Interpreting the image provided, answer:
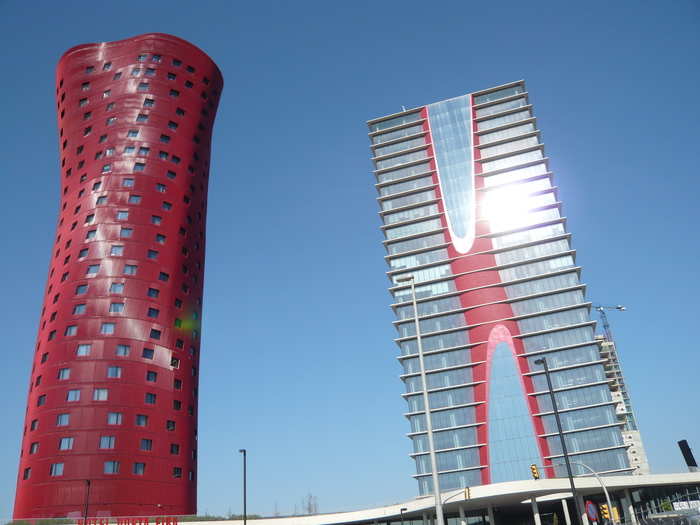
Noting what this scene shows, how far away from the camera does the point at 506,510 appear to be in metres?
81.8

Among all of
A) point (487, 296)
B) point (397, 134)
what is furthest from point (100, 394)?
point (397, 134)

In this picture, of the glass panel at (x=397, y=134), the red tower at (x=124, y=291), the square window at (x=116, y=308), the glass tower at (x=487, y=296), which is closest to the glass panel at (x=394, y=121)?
the glass tower at (x=487, y=296)

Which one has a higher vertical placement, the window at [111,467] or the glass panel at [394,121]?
the glass panel at [394,121]

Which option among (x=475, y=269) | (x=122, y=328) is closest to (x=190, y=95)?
(x=122, y=328)

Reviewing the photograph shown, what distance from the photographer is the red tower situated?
6512 centimetres

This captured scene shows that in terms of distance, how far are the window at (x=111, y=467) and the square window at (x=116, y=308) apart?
1716cm

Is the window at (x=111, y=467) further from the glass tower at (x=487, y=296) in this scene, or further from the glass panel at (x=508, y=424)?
the glass panel at (x=508, y=424)

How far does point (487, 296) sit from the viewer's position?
10431 cm

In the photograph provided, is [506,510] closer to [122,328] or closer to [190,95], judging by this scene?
[122,328]

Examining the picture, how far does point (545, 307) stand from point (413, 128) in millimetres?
45008

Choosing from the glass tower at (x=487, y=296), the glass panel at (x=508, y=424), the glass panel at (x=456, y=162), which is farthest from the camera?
the glass panel at (x=456, y=162)

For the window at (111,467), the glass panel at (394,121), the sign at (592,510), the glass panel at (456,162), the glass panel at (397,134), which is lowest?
the sign at (592,510)

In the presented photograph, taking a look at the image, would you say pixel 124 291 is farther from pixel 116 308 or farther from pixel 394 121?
pixel 394 121

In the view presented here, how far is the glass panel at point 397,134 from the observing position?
12331 cm
